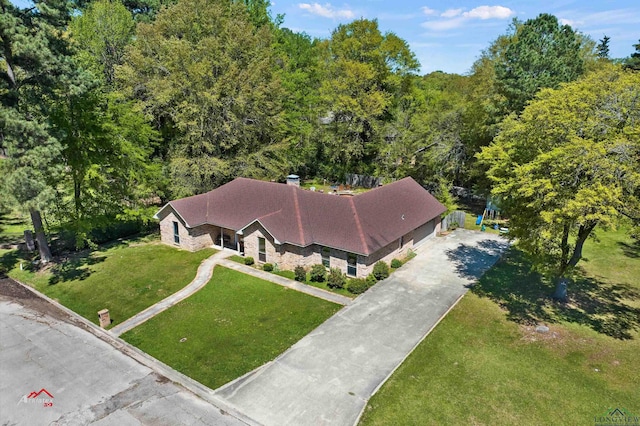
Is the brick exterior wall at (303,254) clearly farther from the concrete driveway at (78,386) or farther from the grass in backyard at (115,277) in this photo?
the concrete driveway at (78,386)

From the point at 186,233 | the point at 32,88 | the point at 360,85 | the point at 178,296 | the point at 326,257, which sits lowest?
the point at 178,296

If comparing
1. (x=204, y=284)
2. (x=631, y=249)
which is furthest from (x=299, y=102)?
(x=631, y=249)

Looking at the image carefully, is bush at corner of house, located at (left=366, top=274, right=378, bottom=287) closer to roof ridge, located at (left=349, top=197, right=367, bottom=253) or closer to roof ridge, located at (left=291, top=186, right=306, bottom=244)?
roof ridge, located at (left=349, top=197, right=367, bottom=253)

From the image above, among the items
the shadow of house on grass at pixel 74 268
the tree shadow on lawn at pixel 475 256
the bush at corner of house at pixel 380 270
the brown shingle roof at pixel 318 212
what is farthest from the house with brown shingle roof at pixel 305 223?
the shadow of house on grass at pixel 74 268

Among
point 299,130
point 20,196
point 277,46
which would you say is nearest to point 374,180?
point 299,130

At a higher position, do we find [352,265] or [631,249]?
[352,265]

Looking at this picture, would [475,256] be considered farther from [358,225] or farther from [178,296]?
[178,296]

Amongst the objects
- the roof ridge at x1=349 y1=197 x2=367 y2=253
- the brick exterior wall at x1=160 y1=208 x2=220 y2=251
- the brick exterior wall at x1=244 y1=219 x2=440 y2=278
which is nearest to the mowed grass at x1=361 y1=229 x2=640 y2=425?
the brick exterior wall at x1=244 y1=219 x2=440 y2=278
